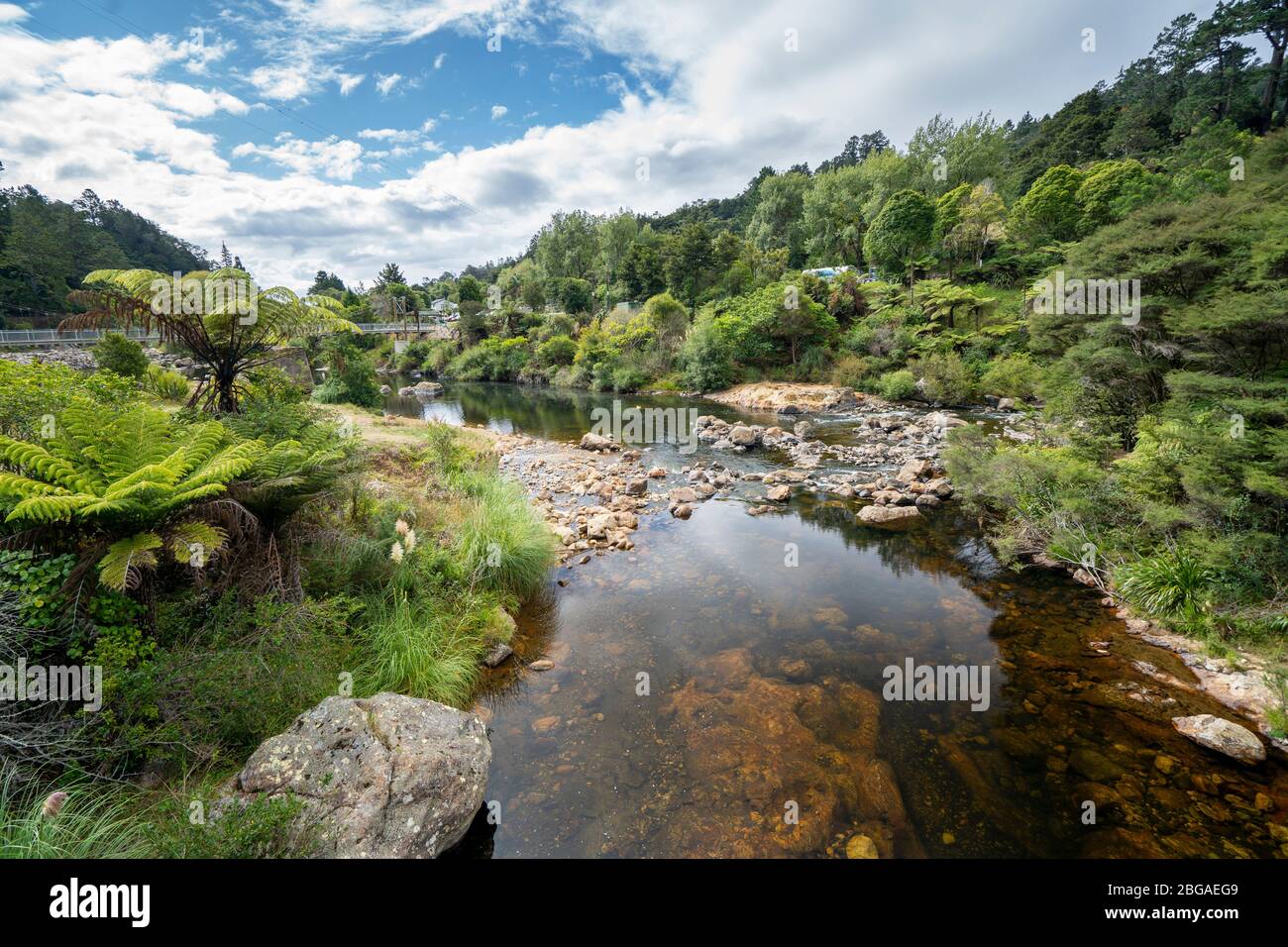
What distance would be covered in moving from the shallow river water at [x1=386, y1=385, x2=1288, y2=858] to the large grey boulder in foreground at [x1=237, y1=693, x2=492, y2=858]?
1.81ft

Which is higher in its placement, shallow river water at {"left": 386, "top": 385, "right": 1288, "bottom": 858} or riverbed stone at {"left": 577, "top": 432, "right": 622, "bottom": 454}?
riverbed stone at {"left": 577, "top": 432, "right": 622, "bottom": 454}

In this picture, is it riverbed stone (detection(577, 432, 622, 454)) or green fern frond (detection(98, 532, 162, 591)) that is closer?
green fern frond (detection(98, 532, 162, 591))

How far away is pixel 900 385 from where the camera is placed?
79.0 feet

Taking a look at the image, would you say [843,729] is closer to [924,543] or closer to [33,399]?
[924,543]

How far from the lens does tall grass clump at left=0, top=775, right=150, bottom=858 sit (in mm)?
2549

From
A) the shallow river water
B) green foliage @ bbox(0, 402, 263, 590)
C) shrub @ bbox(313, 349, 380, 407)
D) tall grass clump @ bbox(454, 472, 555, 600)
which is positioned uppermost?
shrub @ bbox(313, 349, 380, 407)

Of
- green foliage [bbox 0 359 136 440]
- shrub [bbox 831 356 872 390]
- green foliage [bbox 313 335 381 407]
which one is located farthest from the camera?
shrub [bbox 831 356 872 390]

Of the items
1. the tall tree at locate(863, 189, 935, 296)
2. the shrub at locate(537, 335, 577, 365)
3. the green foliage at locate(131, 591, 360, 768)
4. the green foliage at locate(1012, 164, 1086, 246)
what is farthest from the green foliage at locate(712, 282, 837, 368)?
the green foliage at locate(131, 591, 360, 768)

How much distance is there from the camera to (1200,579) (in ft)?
21.4

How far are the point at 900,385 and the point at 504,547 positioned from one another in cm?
2280

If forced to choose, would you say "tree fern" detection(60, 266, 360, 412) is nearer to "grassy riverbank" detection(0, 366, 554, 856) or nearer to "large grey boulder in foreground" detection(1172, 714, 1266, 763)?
"grassy riverbank" detection(0, 366, 554, 856)

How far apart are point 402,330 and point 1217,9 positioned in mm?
76759

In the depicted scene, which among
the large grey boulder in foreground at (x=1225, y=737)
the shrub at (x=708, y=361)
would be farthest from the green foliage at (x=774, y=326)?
the large grey boulder in foreground at (x=1225, y=737)
